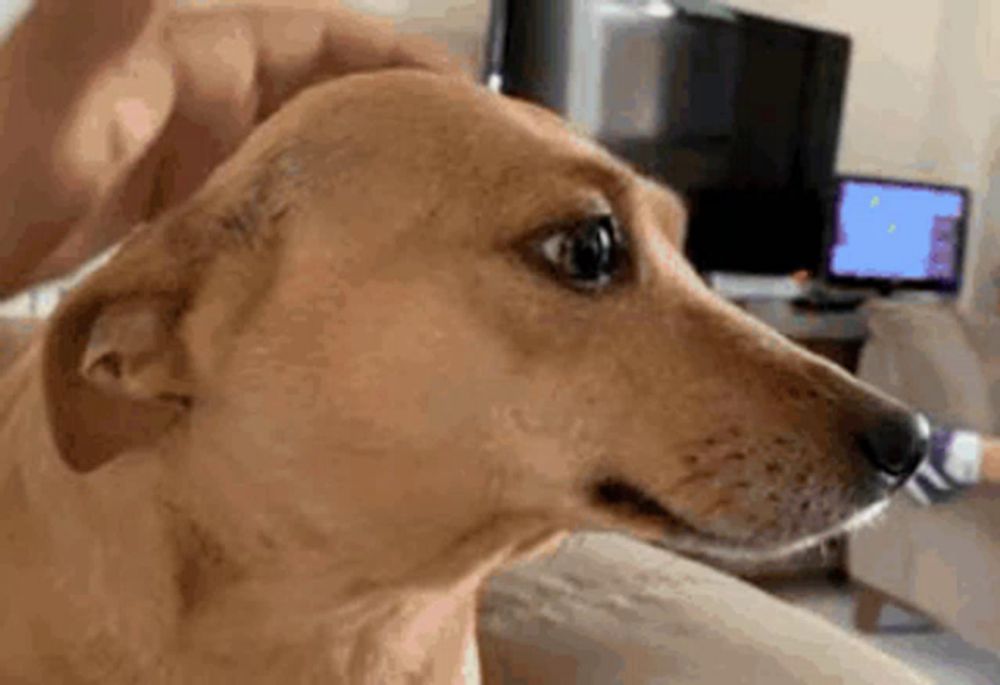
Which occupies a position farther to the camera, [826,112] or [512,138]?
[826,112]

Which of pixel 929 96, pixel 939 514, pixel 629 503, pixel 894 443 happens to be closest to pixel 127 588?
pixel 629 503

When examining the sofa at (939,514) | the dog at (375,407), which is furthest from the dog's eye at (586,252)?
the sofa at (939,514)

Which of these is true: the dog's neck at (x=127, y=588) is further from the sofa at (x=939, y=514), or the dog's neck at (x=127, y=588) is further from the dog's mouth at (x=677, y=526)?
the sofa at (x=939, y=514)

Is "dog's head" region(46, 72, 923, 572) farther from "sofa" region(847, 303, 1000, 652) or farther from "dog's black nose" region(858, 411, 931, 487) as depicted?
"sofa" region(847, 303, 1000, 652)

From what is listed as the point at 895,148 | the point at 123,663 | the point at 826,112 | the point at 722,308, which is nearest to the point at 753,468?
the point at 722,308

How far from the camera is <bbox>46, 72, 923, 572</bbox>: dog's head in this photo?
30.8 inches

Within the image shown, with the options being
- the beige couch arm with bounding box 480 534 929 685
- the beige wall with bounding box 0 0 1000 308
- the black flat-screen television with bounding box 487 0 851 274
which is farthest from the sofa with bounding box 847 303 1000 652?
the beige couch arm with bounding box 480 534 929 685

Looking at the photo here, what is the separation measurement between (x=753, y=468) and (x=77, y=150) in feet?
1.23

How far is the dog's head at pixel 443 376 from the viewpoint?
2.56 feet

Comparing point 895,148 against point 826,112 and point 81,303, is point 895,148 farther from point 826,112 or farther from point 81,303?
point 81,303

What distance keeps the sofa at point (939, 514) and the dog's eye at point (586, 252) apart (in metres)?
2.15

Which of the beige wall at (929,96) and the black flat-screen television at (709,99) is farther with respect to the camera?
the beige wall at (929,96)

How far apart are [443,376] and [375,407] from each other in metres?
0.04

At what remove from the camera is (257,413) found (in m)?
0.79
